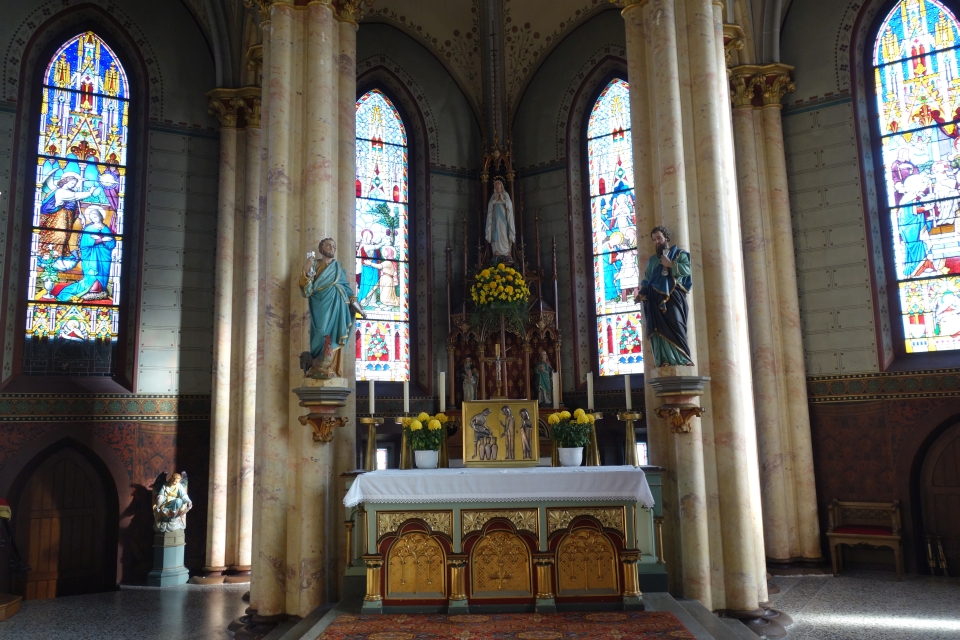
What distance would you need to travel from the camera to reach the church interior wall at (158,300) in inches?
472

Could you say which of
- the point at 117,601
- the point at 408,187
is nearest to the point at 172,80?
the point at 408,187

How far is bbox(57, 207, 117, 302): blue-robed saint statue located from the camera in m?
12.7

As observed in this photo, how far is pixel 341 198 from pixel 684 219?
4021 millimetres

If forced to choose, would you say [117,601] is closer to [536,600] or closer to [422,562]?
[422,562]

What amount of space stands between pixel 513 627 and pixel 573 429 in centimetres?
259

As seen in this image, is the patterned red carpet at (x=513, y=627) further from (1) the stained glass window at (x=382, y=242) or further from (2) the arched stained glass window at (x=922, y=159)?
(2) the arched stained glass window at (x=922, y=159)

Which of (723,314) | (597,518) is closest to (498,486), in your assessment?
(597,518)

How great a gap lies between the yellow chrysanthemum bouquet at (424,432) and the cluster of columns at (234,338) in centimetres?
395

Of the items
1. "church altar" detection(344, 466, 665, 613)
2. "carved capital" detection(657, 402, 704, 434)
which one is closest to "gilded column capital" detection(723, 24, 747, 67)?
"carved capital" detection(657, 402, 704, 434)

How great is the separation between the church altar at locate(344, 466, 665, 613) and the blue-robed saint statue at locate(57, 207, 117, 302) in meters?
7.06

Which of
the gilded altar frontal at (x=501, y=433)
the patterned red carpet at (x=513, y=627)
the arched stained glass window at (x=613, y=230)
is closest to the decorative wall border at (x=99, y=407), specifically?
the gilded altar frontal at (x=501, y=433)

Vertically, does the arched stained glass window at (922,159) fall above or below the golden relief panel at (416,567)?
above

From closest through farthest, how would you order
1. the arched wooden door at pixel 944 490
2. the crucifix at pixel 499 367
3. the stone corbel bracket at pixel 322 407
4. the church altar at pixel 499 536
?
the church altar at pixel 499 536 < the stone corbel bracket at pixel 322 407 < the arched wooden door at pixel 944 490 < the crucifix at pixel 499 367

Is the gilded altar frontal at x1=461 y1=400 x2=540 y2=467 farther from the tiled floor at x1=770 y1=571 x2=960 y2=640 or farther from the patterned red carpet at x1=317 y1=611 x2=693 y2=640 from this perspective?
the tiled floor at x1=770 y1=571 x2=960 y2=640
